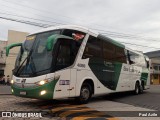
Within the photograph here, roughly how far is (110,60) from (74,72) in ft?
12.5

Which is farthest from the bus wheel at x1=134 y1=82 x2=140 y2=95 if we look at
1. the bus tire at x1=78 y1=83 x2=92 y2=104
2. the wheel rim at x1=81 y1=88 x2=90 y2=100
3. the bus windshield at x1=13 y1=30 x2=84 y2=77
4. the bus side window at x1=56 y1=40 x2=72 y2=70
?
the bus side window at x1=56 y1=40 x2=72 y2=70

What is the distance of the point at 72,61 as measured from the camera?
11.0m

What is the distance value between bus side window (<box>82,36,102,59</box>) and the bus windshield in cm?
66

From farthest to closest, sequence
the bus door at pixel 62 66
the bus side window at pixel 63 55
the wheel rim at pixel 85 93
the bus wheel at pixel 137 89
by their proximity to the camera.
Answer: the bus wheel at pixel 137 89 < the wheel rim at pixel 85 93 < the bus side window at pixel 63 55 < the bus door at pixel 62 66

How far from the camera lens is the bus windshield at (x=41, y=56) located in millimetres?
10062

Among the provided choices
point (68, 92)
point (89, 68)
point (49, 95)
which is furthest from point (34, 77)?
point (89, 68)

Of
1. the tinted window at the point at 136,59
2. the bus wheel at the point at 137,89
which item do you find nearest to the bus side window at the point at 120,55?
the tinted window at the point at 136,59

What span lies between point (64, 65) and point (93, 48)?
8.07ft

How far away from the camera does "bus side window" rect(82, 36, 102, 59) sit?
11.9m

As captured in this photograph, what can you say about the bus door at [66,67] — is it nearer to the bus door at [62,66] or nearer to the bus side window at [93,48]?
the bus door at [62,66]

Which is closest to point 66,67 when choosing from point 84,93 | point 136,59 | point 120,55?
point 84,93

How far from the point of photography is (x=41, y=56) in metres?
10.3

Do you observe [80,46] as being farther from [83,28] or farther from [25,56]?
[25,56]

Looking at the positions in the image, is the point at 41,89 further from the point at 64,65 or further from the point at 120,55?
the point at 120,55
